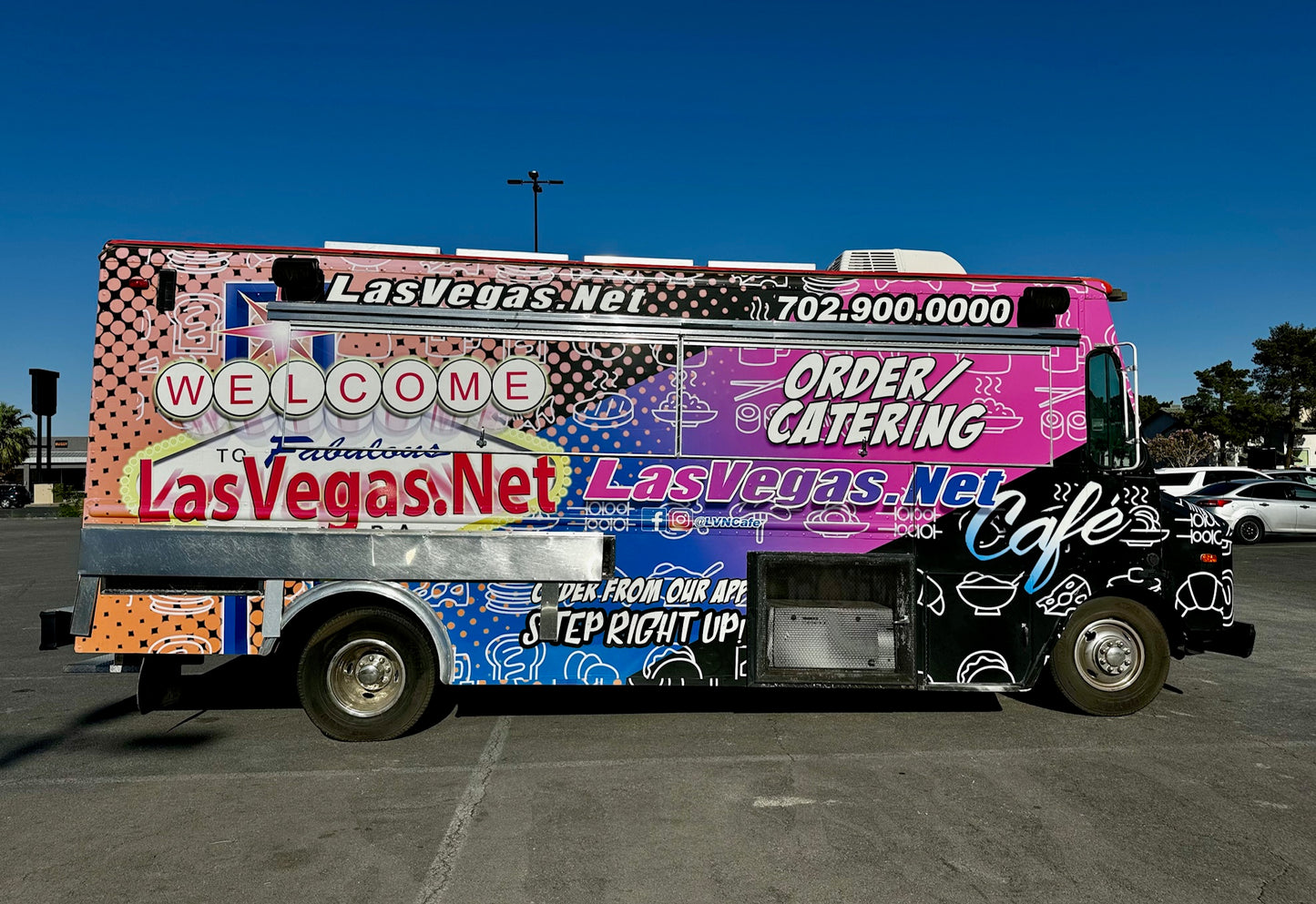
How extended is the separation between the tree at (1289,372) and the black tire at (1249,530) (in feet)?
110

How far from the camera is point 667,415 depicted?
545cm

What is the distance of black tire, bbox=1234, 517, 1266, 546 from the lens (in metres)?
19.0

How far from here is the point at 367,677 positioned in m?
5.50

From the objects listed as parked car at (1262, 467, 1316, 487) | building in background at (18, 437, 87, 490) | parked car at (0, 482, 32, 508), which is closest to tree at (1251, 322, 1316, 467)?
parked car at (1262, 467, 1316, 487)

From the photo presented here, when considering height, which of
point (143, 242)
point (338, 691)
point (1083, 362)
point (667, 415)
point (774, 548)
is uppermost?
point (143, 242)

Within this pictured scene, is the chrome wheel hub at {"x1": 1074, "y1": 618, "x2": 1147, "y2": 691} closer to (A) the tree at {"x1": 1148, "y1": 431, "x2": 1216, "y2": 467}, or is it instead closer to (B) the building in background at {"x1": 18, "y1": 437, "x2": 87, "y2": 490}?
(A) the tree at {"x1": 1148, "y1": 431, "x2": 1216, "y2": 467}

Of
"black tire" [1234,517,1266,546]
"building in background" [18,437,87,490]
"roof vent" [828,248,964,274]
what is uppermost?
"building in background" [18,437,87,490]

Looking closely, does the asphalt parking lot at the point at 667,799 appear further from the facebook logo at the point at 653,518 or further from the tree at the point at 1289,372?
the tree at the point at 1289,372

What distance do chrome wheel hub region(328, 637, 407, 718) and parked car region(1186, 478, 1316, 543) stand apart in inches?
762

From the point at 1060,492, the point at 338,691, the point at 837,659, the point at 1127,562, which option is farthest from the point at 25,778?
the point at 1127,562

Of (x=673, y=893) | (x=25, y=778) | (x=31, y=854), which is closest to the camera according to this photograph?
(x=673, y=893)

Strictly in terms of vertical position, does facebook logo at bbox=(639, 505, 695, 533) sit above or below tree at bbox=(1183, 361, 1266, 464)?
below

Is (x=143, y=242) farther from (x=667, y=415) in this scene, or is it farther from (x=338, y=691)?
(x=667, y=415)

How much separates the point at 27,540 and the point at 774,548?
77.1ft
